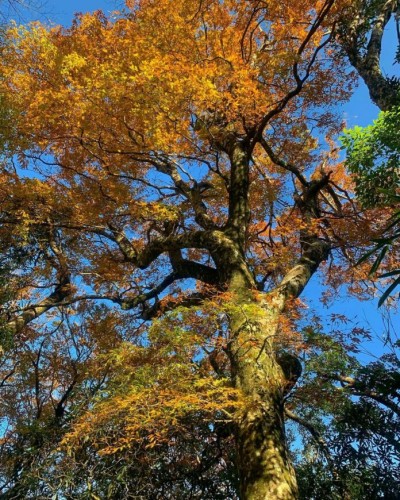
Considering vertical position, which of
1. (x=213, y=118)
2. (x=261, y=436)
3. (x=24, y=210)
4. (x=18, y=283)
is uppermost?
(x=213, y=118)

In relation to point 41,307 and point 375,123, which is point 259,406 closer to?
point 375,123

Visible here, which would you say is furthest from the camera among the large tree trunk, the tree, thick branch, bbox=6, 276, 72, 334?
thick branch, bbox=6, 276, 72, 334

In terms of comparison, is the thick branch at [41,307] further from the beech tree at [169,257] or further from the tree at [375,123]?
the tree at [375,123]

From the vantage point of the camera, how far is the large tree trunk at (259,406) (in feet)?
12.7

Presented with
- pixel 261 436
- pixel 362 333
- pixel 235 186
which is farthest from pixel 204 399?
pixel 235 186

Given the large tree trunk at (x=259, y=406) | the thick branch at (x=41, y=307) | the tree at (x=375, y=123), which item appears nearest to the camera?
the large tree trunk at (x=259, y=406)

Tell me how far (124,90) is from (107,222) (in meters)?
2.68

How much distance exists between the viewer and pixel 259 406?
14.4ft

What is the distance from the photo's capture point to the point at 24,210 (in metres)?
7.57

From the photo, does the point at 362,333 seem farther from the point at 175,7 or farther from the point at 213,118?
the point at 175,7

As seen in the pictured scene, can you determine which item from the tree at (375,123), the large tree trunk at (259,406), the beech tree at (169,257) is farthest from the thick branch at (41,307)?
the tree at (375,123)

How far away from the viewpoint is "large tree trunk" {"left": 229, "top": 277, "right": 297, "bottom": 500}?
388 centimetres

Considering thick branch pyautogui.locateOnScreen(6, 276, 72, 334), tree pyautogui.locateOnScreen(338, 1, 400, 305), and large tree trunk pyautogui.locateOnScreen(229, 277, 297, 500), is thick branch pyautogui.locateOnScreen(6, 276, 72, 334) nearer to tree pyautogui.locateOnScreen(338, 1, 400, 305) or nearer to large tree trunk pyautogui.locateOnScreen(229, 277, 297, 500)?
large tree trunk pyautogui.locateOnScreen(229, 277, 297, 500)

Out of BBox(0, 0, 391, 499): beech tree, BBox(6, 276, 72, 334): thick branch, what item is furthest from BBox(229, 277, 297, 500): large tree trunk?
BBox(6, 276, 72, 334): thick branch
